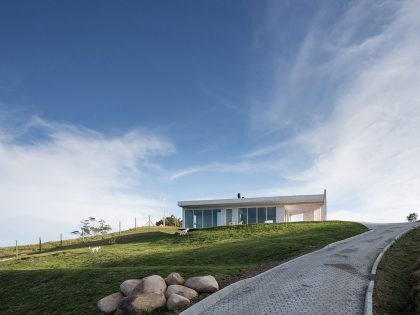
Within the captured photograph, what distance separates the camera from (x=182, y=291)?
38.0ft

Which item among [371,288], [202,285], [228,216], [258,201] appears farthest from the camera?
[228,216]

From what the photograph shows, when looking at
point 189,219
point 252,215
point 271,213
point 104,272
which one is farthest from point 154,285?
point 189,219

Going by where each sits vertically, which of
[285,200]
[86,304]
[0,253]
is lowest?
[0,253]

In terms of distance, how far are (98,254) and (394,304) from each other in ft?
75.5

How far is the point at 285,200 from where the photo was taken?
42.1 m

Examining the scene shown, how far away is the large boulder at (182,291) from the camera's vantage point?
1146cm

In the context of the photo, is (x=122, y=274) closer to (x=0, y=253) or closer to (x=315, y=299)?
(x=315, y=299)

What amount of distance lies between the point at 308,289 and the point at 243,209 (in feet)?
110

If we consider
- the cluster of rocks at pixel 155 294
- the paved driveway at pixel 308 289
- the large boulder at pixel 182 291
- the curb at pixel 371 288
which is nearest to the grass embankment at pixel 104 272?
the cluster of rocks at pixel 155 294

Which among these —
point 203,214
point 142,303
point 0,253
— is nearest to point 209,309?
point 142,303

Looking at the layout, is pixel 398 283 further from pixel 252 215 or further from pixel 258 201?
pixel 252 215

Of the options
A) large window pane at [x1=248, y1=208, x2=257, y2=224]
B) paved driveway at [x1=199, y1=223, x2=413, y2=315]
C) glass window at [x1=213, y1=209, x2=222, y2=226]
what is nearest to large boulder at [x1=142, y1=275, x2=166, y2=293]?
paved driveway at [x1=199, y1=223, x2=413, y2=315]

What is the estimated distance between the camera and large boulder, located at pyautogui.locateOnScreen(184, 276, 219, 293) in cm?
1200

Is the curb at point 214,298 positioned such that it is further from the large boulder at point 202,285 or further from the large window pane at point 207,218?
the large window pane at point 207,218
